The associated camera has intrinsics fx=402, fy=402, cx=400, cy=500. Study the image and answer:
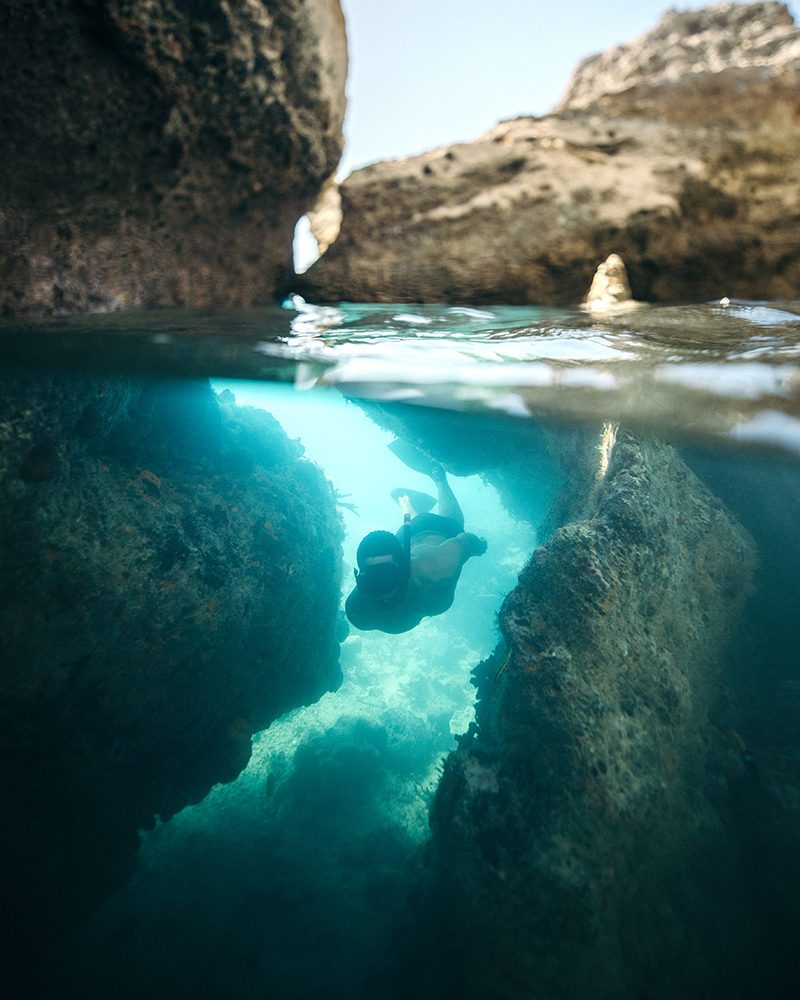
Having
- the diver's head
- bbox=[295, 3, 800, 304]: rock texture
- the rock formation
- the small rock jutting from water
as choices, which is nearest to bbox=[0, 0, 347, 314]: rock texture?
bbox=[295, 3, 800, 304]: rock texture

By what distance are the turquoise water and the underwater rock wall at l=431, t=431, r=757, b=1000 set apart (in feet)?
0.58

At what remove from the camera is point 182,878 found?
4.15 metres

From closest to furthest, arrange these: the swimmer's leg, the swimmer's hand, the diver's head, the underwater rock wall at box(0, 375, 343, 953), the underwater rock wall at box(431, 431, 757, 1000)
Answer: the underwater rock wall at box(431, 431, 757, 1000)
the underwater rock wall at box(0, 375, 343, 953)
the diver's head
the swimmer's hand
the swimmer's leg

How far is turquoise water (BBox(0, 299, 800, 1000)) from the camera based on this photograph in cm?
309

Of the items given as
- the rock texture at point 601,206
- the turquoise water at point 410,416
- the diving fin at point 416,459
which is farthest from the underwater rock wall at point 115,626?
the diving fin at point 416,459

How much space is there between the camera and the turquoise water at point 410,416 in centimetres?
309

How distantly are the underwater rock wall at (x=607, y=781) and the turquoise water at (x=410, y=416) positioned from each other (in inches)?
7.0

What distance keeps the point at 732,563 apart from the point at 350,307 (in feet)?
17.0

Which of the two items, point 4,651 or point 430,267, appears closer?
point 4,651

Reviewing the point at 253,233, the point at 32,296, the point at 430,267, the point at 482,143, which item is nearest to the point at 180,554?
the point at 32,296

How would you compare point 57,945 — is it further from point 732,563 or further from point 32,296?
point 732,563

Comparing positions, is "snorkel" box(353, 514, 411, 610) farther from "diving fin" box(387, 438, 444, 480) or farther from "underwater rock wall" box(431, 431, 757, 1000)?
"diving fin" box(387, 438, 444, 480)

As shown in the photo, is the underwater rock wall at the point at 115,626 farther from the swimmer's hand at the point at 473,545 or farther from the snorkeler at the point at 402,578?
the swimmer's hand at the point at 473,545

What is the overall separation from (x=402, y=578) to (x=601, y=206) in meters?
5.26
